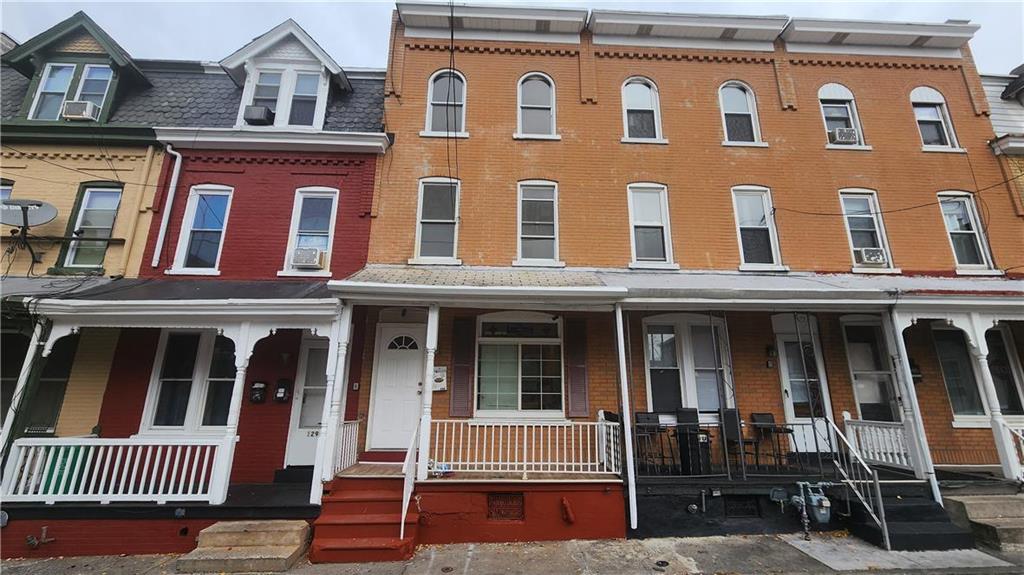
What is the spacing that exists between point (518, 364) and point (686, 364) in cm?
301

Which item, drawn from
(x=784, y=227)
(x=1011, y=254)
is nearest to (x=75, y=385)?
(x=784, y=227)

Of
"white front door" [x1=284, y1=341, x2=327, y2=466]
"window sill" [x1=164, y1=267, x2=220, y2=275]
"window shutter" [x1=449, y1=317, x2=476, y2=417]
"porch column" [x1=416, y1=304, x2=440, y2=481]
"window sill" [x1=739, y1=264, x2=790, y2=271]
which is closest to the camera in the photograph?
"porch column" [x1=416, y1=304, x2=440, y2=481]

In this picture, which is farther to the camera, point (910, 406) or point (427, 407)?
point (910, 406)

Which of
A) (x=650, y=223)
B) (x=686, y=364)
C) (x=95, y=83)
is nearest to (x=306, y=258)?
(x=95, y=83)

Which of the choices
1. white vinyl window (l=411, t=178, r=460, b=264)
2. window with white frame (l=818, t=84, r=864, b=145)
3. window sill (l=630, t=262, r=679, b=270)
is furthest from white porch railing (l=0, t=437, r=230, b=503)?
window with white frame (l=818, t=84, r=864, b=145)

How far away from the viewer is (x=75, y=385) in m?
7.20

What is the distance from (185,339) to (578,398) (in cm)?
703

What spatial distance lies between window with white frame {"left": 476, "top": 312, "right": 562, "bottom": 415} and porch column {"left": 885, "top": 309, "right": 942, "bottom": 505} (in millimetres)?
5231

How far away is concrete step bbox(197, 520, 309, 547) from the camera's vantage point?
5.36 m

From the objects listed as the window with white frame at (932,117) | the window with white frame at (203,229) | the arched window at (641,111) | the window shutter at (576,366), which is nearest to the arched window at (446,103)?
the arched window at (641,111)

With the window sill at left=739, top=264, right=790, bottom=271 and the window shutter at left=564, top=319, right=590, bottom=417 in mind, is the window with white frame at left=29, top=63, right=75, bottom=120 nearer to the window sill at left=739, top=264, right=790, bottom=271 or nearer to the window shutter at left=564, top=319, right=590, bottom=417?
the window shutter at left=564, top=319, right=590, bottom=417

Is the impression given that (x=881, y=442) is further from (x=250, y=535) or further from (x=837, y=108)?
(x=250, y=535)

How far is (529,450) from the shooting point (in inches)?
285

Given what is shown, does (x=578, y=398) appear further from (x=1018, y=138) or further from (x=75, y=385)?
(x=1018, y=138)
